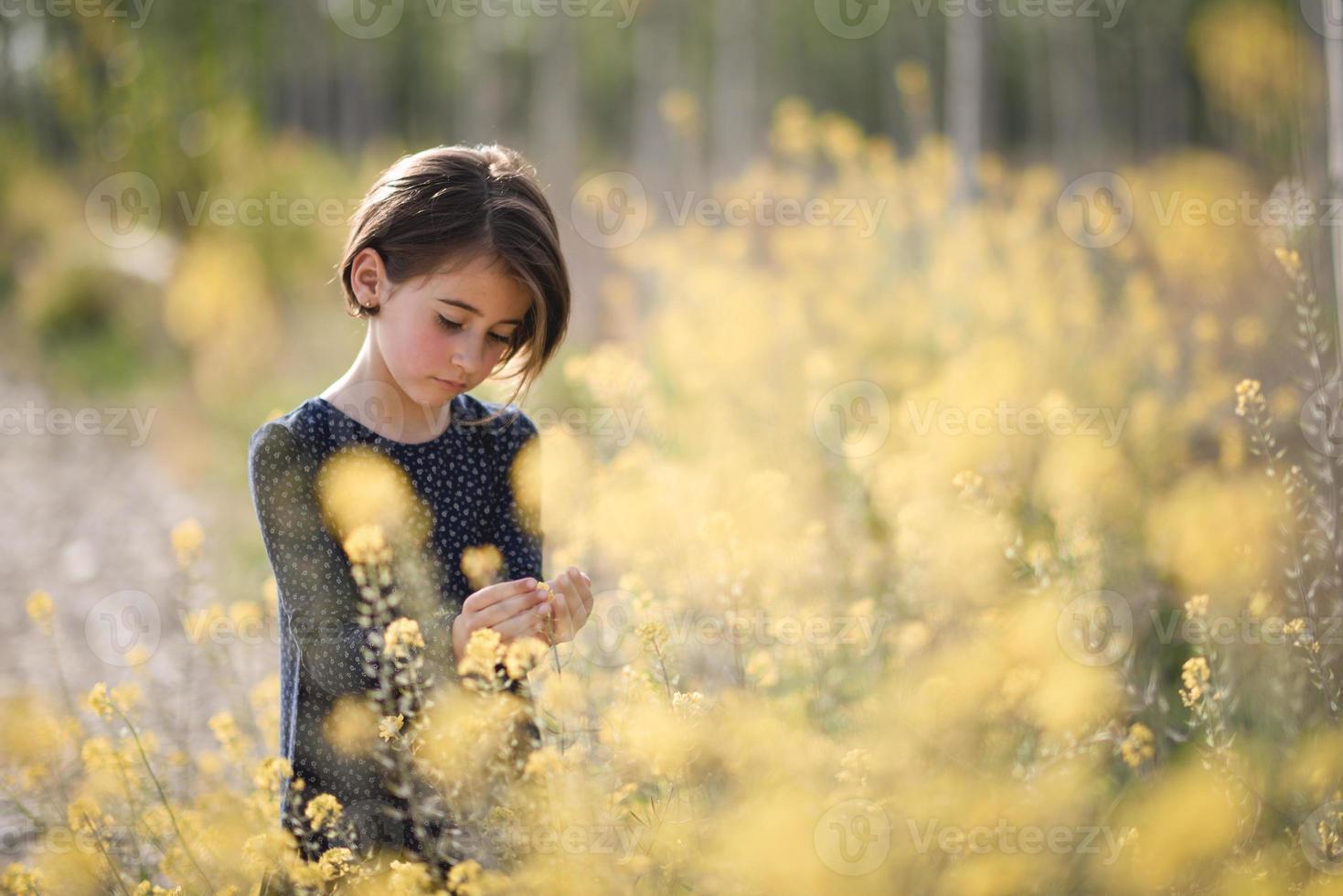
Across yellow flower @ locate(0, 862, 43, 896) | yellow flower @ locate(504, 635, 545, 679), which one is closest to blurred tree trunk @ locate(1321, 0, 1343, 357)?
yellow flower @ locate(504, 635, 545, 679)

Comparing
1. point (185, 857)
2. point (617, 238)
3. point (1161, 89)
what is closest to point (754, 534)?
point (185, 857)

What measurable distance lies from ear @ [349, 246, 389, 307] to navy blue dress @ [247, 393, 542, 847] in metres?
0.20

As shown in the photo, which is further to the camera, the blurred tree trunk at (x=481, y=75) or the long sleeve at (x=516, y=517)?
the blurred tree trunk at (x=481, y=75)

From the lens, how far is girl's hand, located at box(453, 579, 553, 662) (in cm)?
160

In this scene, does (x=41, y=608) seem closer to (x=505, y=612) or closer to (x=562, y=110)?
(x=505, y=612)

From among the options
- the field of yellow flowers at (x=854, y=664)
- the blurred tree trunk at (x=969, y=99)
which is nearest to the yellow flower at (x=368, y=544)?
the field of yellow flowers at (x=854, y=664)

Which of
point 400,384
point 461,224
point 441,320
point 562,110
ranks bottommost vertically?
point 400,384

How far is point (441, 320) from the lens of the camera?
72.1 inches

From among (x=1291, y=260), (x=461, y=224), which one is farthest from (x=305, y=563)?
(x=1291, y=260)

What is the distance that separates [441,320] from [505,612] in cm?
53

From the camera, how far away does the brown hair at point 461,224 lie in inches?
71.7

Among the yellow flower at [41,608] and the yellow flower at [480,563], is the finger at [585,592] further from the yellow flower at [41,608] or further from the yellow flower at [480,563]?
the yellow flower at [41,608]

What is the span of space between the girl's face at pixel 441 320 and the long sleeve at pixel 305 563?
235mm

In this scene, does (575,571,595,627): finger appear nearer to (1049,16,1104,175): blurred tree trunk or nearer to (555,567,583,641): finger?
(555,567,583,641): finger
